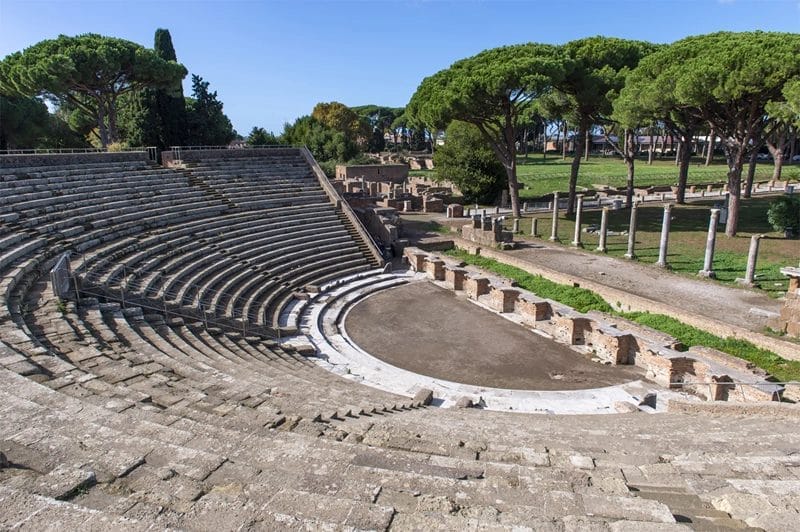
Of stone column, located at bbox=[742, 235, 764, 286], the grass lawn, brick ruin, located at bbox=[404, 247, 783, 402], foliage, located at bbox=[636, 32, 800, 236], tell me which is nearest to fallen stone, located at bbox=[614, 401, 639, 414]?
brick ruin, located at bbox=[404, 247, 783, 402]

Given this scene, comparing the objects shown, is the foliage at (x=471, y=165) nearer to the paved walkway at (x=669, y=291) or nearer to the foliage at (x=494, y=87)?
the foliage at (x=494, y=87)

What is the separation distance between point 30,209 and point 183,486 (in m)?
15.0

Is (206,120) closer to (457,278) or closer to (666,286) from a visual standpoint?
(457,278)

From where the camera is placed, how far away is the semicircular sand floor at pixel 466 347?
1308 centimetres

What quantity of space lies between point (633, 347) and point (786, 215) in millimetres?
15694

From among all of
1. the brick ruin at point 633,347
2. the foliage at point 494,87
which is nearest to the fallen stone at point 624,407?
the brick ruin at point 633,347

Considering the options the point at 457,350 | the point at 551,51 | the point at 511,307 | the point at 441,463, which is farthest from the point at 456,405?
the point at 551,51

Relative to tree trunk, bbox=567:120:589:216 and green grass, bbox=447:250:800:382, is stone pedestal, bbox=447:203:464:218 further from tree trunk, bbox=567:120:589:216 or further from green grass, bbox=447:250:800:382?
green grass, bbox=447:250:800:382

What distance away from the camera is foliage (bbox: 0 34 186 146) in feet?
86.0

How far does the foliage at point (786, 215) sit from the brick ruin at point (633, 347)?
14.1 metres

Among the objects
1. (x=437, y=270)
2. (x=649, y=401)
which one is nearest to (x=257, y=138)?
(x=437, y=270)

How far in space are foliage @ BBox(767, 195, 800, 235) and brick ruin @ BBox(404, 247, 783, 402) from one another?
14104 mm

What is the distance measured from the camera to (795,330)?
1339cm

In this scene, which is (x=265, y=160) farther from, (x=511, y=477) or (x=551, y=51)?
(x=511, y=477)
